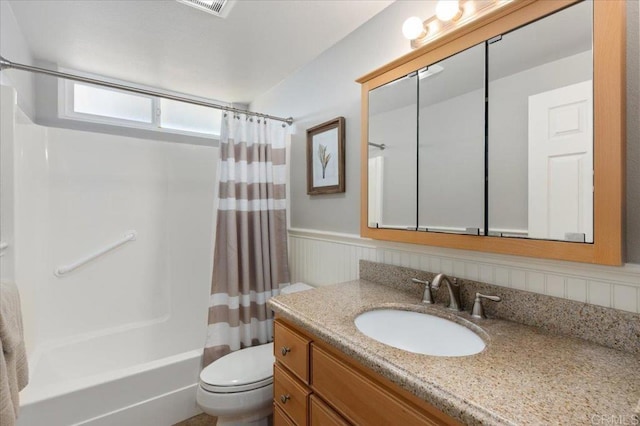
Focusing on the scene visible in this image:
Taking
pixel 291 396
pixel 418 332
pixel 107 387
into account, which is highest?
pixel 418 332

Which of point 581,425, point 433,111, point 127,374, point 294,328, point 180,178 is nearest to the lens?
point 581,425

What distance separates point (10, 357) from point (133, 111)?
7.14ft

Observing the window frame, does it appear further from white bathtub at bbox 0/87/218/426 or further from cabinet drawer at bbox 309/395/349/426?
cabinet drawer at bbox 309/395/349/426

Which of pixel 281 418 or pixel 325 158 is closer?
pixel 281 418

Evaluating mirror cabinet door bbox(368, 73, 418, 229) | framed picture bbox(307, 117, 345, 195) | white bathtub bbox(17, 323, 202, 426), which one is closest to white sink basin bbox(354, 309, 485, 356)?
mirror cabinet door bbox(368, 73, 418, 229)

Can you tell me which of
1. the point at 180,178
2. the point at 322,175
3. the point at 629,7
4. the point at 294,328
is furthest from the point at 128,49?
the point at 629,7

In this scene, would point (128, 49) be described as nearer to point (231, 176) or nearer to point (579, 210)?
point (231, 176)

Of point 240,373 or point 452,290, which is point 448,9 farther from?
point 240,373

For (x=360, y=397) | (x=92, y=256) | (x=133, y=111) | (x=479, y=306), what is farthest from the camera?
(x=133, y=111)

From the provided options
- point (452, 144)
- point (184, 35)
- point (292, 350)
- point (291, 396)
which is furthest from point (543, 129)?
point (184, 35)

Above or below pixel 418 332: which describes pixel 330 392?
below

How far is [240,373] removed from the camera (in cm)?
143

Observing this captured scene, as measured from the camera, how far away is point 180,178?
241 centimetres

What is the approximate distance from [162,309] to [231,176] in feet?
4.35
